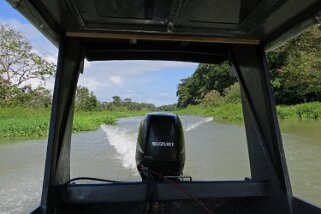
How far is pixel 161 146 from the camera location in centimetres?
239

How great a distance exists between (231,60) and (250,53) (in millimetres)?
258

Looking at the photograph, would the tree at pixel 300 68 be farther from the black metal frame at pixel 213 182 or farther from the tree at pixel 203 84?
the black metal frame at pixel 213 182

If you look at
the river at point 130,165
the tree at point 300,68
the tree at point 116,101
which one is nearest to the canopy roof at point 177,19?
the river at point 130,165

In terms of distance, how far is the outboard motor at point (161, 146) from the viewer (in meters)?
2.35

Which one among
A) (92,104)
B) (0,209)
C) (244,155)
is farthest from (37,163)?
(92,104)

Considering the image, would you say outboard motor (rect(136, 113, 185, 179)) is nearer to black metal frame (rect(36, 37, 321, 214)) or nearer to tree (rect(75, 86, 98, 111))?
black metal frame (rect(36, 37, 321, 214))

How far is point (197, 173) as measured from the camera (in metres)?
4.74

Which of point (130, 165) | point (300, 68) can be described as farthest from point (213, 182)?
point (300, 68)

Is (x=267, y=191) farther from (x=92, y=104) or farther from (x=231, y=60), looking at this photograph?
(x=92, y=104)

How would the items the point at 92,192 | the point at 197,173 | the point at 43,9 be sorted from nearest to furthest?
the point at 43,9, the point at 92,192, the point at 197,173

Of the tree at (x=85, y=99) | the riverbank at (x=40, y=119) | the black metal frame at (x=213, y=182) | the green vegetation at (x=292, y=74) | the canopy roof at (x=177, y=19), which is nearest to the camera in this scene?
the canopy roof at (x=177, y=19)

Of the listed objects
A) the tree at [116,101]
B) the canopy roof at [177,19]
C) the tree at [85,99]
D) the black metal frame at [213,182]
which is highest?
the tree at [116,101]

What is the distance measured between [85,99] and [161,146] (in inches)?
1166

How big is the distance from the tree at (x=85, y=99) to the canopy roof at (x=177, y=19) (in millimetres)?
27178
